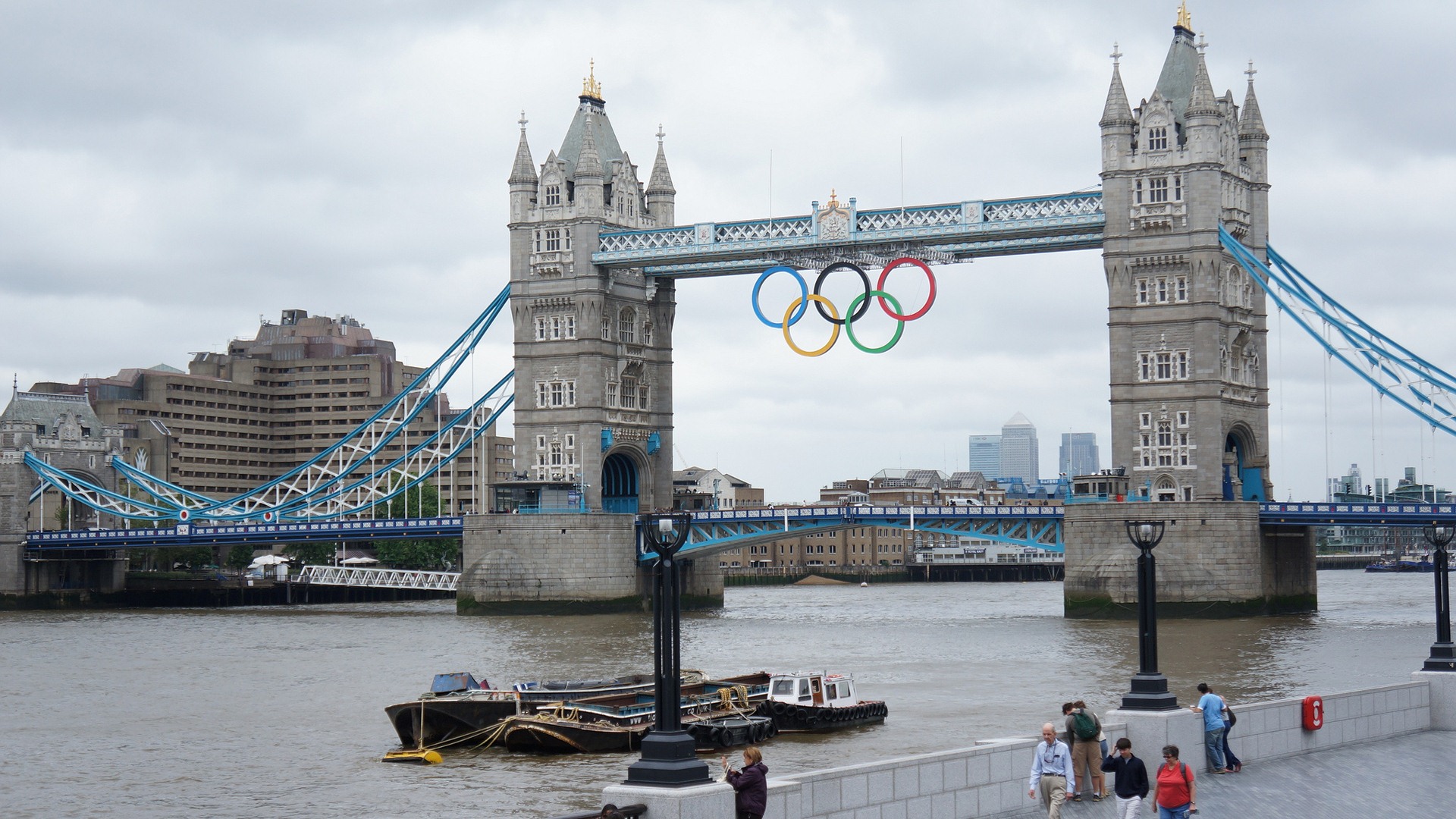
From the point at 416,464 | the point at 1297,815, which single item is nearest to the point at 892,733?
the point at 1297,815

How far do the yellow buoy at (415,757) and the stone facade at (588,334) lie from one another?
55012 millimetres

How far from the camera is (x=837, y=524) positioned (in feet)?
312

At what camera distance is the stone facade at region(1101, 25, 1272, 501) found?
8362 centimetres

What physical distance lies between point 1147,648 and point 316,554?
5104 inches

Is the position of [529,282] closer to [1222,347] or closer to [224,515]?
[224,515]

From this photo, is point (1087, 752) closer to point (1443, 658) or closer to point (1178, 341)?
point (1443, 658)

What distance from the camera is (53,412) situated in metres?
126

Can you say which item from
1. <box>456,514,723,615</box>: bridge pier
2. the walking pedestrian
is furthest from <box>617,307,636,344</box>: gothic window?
the walking pedestrian

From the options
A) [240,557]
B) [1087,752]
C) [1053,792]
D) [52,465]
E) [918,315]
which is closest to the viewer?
[1053,792]

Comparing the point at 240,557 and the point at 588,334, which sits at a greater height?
the point at 588,334

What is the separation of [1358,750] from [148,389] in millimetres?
179082

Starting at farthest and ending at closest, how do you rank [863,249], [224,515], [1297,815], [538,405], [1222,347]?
[224,515], [538,405], [863,249], [1222,347], [1297,815]

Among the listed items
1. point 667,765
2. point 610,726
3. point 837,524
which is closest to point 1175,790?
point 667,765

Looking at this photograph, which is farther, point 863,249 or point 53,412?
point 53,412
